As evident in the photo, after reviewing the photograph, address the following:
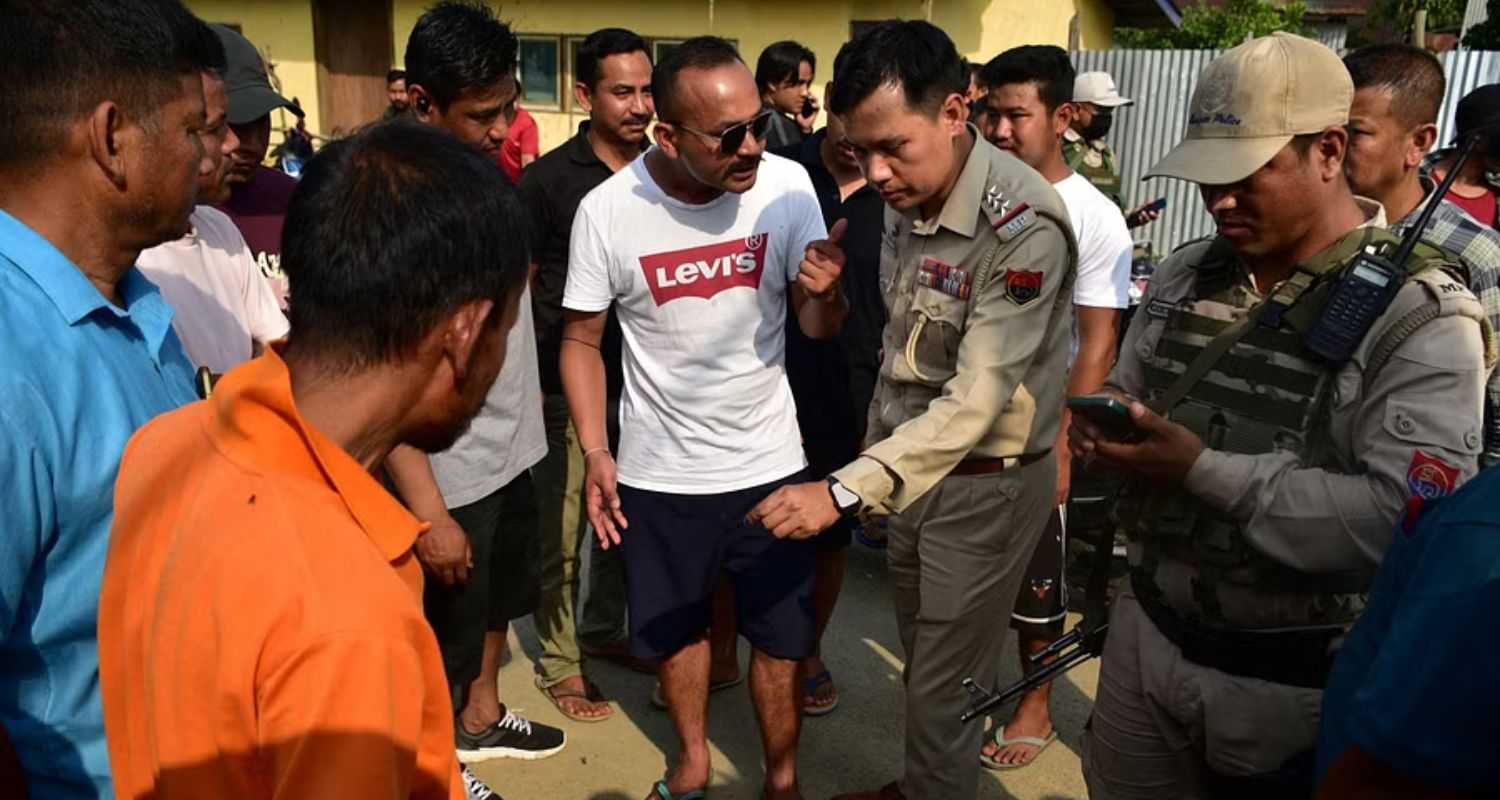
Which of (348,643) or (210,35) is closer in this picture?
(348,643)

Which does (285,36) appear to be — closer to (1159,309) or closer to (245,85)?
(245,85)

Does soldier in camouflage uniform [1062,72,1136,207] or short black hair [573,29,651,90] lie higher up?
A: short black hair [573,29,651,90]

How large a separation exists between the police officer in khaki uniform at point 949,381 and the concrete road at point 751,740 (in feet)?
1.99

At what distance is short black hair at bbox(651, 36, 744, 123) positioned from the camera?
2.96m

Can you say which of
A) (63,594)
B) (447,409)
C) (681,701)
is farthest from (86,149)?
(681,701)

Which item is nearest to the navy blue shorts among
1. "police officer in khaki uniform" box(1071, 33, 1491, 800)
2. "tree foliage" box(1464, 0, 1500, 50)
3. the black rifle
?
the black rifle

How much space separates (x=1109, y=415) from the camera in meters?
2.06

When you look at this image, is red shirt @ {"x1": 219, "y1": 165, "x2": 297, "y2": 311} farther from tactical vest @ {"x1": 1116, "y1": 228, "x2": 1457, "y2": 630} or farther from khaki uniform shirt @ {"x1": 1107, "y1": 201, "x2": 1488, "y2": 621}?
khaki uniform shirt @ {"x1": 1107, "y1": 201, "x2": 1488, "y2": 621}

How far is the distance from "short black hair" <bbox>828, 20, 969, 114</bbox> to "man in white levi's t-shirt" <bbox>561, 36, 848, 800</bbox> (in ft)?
1.19

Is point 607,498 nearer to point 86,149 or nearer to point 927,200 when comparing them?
point 927,200

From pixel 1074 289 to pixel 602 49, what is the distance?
6.72 feet

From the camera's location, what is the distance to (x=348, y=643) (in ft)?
3.23

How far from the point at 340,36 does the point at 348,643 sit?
14.5 meters

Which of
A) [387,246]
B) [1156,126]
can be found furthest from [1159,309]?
[1156,126]
